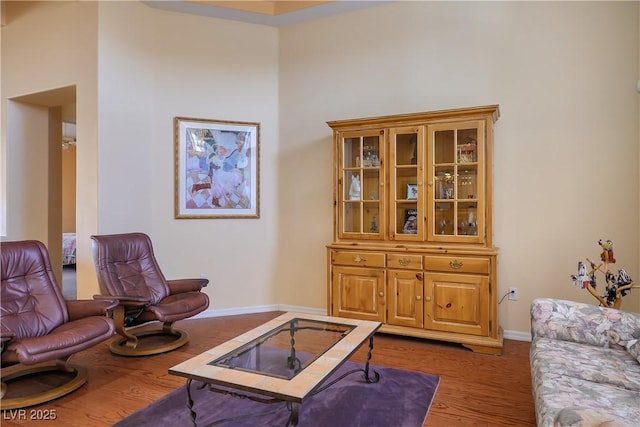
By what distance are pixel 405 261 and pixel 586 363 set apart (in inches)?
66.6

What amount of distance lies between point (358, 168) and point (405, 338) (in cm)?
170

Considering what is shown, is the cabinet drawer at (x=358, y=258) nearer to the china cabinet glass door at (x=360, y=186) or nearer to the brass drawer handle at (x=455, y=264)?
the china cabinet glass door at (x=360, y=186)

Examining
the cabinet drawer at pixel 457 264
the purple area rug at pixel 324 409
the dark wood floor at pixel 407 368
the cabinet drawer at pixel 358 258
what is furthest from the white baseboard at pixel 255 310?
the purple area rug at pixel 324 409

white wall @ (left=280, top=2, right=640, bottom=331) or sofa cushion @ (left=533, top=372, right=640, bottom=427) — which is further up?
white wall @ (left=280, top=2, right=640, bottom=331)

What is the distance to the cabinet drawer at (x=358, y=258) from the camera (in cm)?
362

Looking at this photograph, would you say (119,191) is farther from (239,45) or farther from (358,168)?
(358,168)

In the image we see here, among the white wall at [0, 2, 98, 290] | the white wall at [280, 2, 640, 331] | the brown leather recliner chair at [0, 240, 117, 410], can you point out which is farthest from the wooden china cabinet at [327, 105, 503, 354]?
the white wall at [0, 2, 98, 290]

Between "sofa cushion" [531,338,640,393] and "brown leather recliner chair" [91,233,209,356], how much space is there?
8.69ft

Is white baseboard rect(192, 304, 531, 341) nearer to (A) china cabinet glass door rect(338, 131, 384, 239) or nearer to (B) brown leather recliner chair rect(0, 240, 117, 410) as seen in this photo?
(A) china cabinet glass door rect(338, 131, 384, 239)

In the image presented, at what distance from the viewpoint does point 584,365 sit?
1931 millimetres

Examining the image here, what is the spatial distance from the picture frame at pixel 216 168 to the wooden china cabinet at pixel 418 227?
Result: 114cm

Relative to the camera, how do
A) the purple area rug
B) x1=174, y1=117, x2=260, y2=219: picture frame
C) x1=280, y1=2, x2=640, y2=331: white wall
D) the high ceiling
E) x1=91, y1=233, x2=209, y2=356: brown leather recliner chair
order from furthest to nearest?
1. x1=174, y1=117, x2=260, y2=219: picture frame
2. the high ceiling
3. x1=280, y1=2, x2=640, y2=331: white wall
4. x1=91, y1=233, x2=209, y2=356: brown leather recliner chair
5. the purple area rug

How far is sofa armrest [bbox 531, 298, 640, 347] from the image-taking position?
86.7 inches

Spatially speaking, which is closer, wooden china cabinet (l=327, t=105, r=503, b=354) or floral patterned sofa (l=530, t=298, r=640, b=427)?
floral patterned sofa (l=530, t=298, r=640, b=427)
